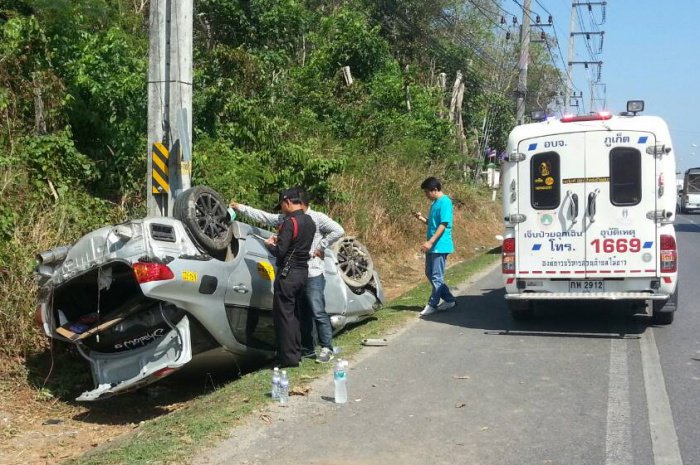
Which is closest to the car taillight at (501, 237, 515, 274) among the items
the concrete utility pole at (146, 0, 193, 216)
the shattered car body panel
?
the shattered car body panel

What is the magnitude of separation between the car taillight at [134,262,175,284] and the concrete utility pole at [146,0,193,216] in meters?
3.35

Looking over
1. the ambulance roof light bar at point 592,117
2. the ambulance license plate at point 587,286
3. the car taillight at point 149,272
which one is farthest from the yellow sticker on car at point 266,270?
the ambulance roof light bar at point 592,117

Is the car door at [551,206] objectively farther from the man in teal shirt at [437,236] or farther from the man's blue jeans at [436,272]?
the man's blue jeans at [436,272]

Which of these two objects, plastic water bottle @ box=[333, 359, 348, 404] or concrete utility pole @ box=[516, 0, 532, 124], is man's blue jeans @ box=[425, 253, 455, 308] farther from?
concrete utility pole @ box=[516, 0, 532, 124]

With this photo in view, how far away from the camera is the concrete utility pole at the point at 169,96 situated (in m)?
9.12

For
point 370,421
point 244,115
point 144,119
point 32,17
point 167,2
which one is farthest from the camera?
point 244,115

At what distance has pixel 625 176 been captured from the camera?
8.39m

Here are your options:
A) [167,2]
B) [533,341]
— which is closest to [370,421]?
[533,341]

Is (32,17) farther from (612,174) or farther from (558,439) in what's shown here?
(558,439)

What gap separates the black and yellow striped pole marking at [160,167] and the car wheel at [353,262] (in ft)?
7.77

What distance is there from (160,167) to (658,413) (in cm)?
644

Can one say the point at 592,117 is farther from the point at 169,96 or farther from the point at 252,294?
the point at 169,96

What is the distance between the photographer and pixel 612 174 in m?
8.43

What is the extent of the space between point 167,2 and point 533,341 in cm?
621
